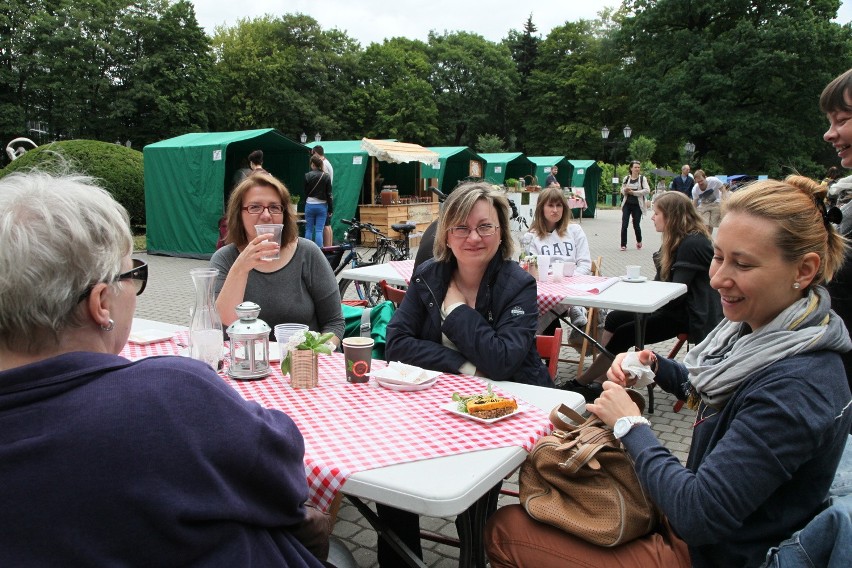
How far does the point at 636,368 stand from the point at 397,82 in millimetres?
47622

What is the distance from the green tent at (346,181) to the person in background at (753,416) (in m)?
13.5

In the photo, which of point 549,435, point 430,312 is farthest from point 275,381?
point 549,435

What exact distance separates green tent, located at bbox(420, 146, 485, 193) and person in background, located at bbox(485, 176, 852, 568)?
17.0 meters

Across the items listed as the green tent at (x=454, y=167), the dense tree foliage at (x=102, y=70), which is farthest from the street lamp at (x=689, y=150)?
the dense tree foliage at (x=102, y=70)

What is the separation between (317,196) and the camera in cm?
1204

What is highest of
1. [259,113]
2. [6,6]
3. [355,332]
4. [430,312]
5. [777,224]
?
[6,6]

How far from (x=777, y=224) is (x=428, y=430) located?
42.8 inches

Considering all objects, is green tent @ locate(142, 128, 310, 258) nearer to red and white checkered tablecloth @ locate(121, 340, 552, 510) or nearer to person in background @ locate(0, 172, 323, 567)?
red and white checkered tablecloth @ locate(121, 340, 552, 510)

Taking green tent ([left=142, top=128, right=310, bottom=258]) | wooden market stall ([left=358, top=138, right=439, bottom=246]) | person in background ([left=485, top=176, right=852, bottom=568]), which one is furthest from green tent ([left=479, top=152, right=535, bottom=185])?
person in background ([left=485, top=176, right=852, bottom=568])

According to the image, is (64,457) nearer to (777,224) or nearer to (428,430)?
(428,430)

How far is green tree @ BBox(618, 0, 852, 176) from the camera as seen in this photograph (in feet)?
109

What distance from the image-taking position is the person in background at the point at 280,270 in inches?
130

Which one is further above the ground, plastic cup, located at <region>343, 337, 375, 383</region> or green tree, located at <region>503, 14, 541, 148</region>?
green tree, located at <region>503, 14, 541, 148</region>

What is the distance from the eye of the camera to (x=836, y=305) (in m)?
2.23
